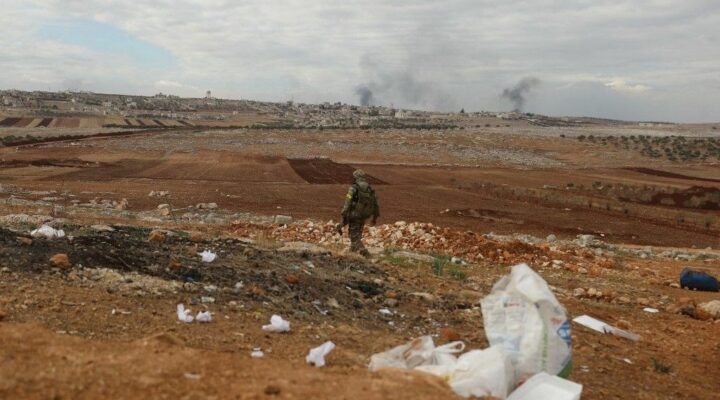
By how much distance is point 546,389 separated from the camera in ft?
12.2

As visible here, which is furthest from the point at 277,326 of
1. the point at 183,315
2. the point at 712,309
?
the point at 712,309

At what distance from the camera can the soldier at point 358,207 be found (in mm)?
10141

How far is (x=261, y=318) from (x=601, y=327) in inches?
161

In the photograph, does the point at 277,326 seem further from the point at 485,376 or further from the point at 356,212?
the point at 356,212

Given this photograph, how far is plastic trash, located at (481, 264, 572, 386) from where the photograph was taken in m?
3.85

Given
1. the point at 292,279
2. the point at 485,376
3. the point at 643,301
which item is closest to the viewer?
the point at 485,376

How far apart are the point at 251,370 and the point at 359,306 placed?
2.87 m

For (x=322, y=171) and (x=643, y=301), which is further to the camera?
(x=322, y=171)

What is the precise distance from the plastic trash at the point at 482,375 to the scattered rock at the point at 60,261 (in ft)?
14.7

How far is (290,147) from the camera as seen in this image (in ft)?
168

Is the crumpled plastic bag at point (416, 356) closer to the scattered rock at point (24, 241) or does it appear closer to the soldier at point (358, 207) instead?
the scattered rock at point (24, 241)

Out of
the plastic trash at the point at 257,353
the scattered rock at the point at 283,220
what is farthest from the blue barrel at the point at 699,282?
the scattered rock at the point at 283,220

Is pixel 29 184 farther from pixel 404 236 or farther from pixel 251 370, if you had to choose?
pixel 251 370

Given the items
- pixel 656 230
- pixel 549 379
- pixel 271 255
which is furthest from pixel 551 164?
pixel 549 379
